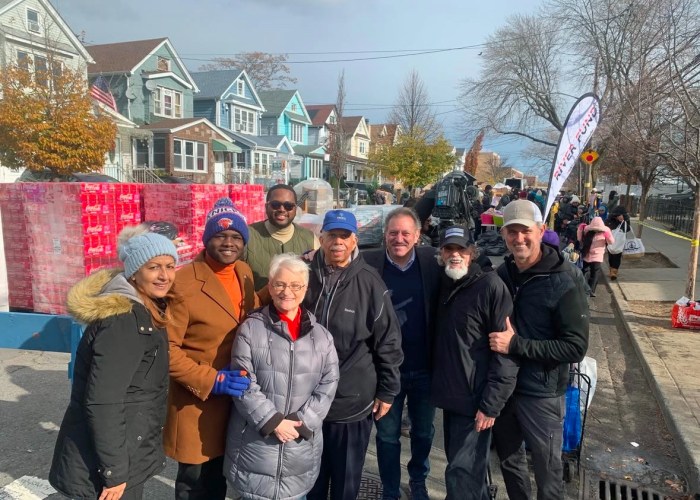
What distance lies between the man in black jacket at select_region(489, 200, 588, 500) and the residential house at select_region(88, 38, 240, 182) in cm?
2571

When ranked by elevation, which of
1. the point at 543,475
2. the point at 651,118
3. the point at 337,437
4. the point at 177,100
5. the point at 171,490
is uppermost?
the point at 177,100

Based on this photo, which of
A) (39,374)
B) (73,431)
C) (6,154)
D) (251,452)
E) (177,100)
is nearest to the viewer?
(73,431)

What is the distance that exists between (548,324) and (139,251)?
212 centimetres

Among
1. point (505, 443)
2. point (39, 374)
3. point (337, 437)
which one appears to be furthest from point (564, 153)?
point (39, 374)

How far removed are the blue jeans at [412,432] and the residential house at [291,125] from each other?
3874cm

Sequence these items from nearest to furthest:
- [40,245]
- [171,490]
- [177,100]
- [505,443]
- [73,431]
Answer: [73,431]
[505,443]
[171,490]
[40,245]
[177,100]

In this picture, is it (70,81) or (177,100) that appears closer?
(70,81)

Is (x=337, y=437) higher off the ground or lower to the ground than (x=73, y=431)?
lower

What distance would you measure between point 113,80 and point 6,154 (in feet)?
44.0

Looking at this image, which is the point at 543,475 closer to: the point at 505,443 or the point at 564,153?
the point at 505,443

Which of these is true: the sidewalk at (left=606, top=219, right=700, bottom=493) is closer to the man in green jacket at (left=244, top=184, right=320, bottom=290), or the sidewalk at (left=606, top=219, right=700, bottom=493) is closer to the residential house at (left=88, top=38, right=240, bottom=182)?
the man in green jacket at (left=244, top=184, right=320, bottom=290)

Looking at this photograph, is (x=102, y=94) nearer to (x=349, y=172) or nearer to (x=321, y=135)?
(x=321, y=135)

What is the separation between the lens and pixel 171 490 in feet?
10.5

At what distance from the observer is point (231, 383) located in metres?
2.23
